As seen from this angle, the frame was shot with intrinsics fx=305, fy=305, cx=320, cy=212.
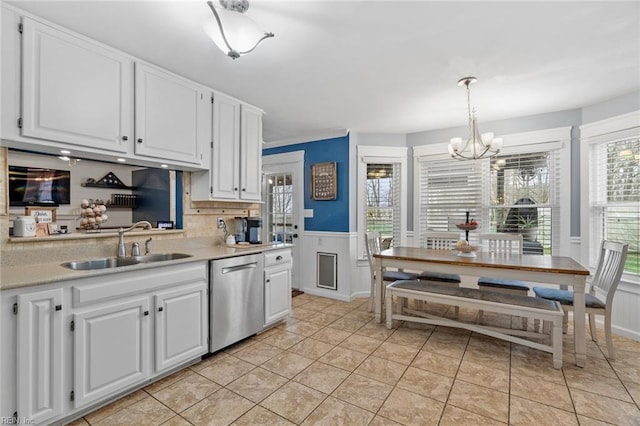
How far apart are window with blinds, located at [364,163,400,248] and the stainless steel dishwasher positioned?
2.17m

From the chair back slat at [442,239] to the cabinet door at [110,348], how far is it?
327cm

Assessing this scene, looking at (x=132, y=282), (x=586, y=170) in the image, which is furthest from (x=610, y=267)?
(x=132, y=282)

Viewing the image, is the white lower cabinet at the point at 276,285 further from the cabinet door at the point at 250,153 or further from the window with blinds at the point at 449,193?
the window with blinds at the point at 449,193

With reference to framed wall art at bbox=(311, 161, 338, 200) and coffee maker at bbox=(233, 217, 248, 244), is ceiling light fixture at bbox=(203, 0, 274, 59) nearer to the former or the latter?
coffee maker at bbox=(233, 217, 248, 244)

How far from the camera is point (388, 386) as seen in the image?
2.18 m

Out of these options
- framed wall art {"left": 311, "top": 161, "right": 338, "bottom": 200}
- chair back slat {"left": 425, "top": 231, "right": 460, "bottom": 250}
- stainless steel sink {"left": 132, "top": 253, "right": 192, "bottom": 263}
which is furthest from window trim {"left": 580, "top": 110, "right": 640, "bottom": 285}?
stainless steel sink {"left": 132, "top": 253, "right": 192, "bottom": 263}

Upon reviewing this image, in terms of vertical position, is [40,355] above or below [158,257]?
below

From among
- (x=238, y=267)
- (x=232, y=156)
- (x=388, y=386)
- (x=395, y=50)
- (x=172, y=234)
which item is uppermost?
(x=395, y=50)

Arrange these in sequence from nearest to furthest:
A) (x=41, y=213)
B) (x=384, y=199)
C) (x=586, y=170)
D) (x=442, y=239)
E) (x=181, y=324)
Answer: (x=41, y=213) < (x=181, y=324) < (x=586, y=170) < (x=442, y=239) < (x=384, y=199)

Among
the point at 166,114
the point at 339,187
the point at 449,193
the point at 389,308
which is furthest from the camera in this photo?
the point at 339,187

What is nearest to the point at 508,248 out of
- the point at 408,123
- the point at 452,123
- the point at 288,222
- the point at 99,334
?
the point at 452,123

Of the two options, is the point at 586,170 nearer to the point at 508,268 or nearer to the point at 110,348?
the point at 508,268

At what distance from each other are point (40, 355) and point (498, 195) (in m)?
4.69

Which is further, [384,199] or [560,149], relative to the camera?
[384,199]
